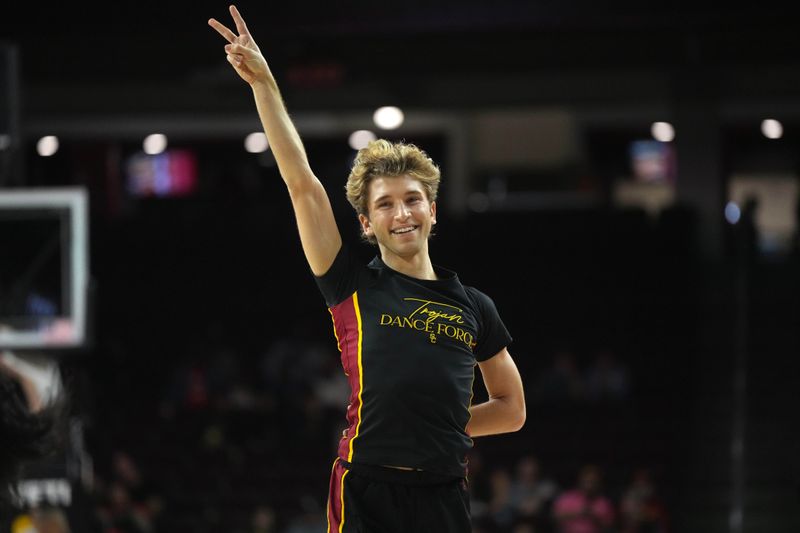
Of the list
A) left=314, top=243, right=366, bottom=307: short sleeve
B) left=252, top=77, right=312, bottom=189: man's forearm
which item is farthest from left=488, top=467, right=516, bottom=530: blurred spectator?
left=252, top=77, right=312, bottom=189: man's forearm

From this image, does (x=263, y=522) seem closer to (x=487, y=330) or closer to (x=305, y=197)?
(x=487, y=330)

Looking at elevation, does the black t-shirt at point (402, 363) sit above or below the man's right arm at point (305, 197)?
below

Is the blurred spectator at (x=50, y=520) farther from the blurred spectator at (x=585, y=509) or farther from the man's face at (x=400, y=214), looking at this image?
the blurred spectator at (x=585, y=509)

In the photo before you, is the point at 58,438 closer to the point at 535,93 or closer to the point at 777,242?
the point at 535,93

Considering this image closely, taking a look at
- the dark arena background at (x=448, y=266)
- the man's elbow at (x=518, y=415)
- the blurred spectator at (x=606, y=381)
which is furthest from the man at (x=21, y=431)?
the blurred spectator at (x=606, y=381)

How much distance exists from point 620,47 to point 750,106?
4.71 meters

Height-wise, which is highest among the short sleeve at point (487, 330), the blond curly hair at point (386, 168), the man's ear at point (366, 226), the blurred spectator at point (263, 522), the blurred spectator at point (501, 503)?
the blond curly hair at point (386, 168)

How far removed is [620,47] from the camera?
13.3 m

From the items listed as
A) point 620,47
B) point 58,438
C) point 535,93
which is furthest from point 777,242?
point 58,438

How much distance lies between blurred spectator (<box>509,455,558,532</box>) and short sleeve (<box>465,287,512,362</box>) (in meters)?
7.75

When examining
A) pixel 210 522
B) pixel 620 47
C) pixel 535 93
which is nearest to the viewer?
pixel 210 522

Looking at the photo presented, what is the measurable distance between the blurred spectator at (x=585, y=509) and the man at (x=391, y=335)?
25.6ft

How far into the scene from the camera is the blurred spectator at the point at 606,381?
1320 cm

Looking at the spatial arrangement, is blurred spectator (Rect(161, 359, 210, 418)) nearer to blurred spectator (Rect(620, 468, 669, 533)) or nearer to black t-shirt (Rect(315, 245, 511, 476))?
blurred spectator (Rect(620, 468, 669, 533))
